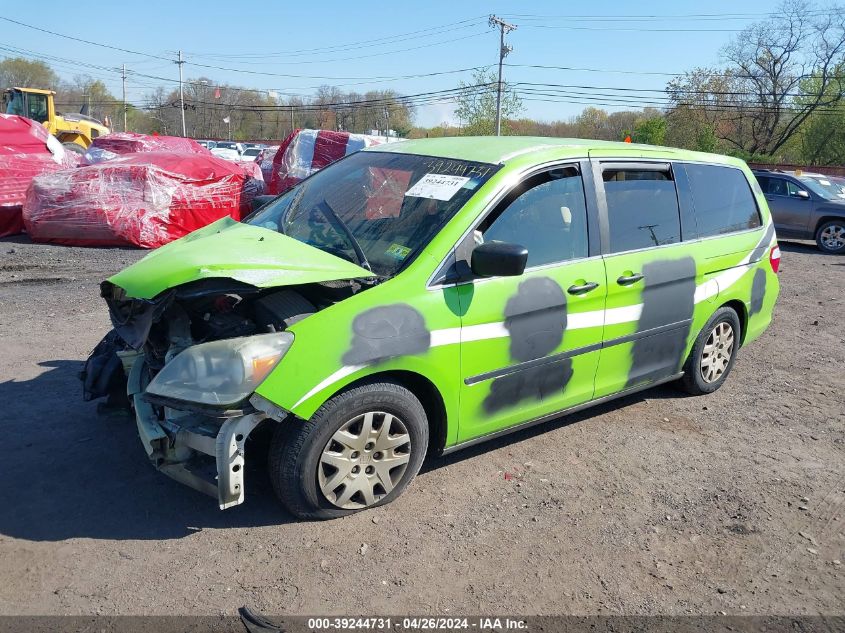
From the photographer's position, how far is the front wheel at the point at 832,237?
14383 millimetres

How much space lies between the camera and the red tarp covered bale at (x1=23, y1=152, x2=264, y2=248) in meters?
11.2

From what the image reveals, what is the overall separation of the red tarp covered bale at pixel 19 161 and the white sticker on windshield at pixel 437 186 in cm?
1086

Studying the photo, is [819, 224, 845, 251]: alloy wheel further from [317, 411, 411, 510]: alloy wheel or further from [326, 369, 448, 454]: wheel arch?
[317, 411, 411, 510]: alloy wheel

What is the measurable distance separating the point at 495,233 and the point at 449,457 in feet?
4.64

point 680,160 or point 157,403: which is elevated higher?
point 680,160

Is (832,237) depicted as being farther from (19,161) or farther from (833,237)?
(19,161)

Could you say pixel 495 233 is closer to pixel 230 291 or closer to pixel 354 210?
pixel 354 210

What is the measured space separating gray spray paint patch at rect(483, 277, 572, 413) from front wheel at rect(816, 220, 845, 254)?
1311 centimetres

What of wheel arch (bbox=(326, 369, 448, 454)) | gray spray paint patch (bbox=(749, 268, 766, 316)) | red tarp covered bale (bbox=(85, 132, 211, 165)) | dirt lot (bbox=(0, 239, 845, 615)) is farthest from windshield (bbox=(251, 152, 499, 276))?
red tarp covered bale (bbox=(85, 132, 211, 165))

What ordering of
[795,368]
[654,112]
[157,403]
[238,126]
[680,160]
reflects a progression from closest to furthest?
[157,403] → [680,160] → [795,368] → [654,112] → [238,126]

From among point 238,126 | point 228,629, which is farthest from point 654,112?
point 228,629

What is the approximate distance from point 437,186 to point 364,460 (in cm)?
158

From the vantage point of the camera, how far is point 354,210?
162 inches

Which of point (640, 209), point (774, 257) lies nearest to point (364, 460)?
point (640, 209)
